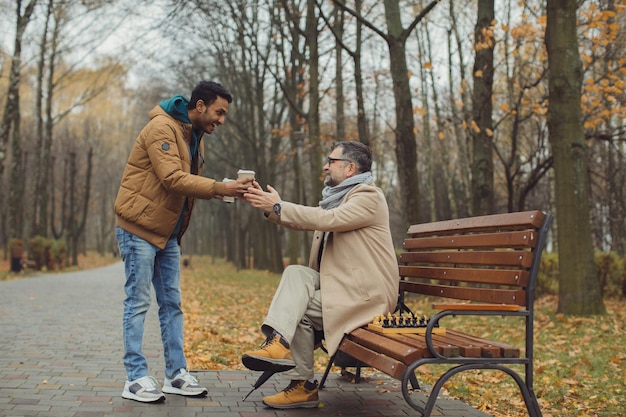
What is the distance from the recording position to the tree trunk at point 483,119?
1292cm

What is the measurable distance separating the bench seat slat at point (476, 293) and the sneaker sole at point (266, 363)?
1.14 metres

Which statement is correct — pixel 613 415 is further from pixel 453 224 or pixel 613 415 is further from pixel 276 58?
pixel 276 58

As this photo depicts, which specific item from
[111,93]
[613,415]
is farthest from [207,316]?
[111,93]

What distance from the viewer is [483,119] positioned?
13.0 metres

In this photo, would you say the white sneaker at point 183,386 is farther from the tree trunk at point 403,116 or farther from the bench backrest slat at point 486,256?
the tree trunk at point 403,116

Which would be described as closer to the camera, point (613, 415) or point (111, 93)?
point (613, 415)

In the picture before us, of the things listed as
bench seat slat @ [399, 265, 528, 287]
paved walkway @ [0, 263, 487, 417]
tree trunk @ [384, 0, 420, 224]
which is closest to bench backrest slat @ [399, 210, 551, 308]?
bench seat slat @ [399, 265, 528, 287]

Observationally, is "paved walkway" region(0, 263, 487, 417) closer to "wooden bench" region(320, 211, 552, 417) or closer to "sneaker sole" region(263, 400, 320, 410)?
"sneaker sole" region(263, 400, 320, 410)

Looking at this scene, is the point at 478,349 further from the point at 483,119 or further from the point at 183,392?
the point at 483,119

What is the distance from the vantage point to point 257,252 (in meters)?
33.0

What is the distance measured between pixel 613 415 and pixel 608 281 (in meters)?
11.8

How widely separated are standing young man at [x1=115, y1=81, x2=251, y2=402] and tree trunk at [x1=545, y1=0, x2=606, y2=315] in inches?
257

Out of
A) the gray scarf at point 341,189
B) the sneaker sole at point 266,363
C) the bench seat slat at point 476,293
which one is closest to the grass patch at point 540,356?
the bench seat slat at point 476,293

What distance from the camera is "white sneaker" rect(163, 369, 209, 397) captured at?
484cm
